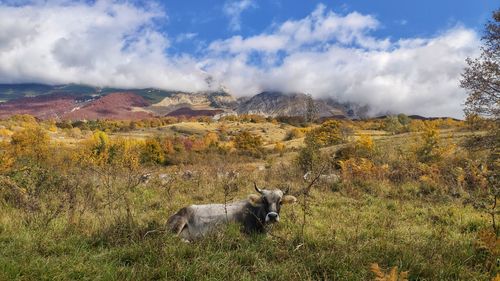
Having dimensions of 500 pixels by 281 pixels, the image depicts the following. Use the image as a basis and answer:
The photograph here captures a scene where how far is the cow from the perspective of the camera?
7.64 meters

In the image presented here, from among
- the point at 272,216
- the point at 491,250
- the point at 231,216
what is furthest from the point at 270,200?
the point at 491,250

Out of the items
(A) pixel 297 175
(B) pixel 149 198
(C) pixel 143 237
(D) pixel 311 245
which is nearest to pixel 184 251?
(C) pixel 143 237

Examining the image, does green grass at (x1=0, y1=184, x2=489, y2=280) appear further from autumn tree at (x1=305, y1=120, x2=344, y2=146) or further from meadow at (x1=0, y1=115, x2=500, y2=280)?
autumn tree at (x1=305, y1=120, x2=344, y2=146)

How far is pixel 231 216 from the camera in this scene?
8031 millimetres

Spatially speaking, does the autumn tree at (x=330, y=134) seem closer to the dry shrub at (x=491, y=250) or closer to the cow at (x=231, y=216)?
the cow at (x=231, y=216)

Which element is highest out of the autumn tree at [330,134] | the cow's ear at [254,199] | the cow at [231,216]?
the cow's ear at [254,199]

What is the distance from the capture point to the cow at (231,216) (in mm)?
7645

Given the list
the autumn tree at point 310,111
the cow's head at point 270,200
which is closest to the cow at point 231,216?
the cow's head at point 270,200

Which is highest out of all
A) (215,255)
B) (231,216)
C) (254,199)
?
(254,199)

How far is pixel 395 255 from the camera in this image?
18.3 feet

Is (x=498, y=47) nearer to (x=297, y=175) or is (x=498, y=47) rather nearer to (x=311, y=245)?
(x=297, y=175)

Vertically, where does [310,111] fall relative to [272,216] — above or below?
below

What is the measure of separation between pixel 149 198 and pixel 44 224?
530 centimetres

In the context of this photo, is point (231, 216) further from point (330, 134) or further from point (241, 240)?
point (330, 134)
